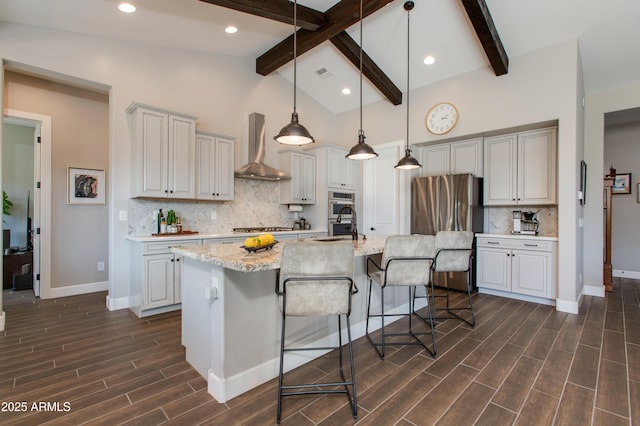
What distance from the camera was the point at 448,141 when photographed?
4914 mm

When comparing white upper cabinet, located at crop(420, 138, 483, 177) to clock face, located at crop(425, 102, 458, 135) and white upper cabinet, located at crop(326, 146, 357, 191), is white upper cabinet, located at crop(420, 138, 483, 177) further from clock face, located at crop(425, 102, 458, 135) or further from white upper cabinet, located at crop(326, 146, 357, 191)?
white upper cabinet, located at crop(326, 146, 357, 191)

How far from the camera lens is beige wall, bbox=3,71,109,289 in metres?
4.05

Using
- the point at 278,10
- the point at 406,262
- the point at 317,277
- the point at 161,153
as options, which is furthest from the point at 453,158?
the point at 161,153

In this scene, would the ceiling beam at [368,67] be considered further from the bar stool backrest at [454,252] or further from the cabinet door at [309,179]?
the bar stool backrest at [454,252]

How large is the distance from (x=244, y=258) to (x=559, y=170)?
399 cm

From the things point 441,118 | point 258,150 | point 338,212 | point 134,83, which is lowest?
point 338,212

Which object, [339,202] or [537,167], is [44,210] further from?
[537,167]

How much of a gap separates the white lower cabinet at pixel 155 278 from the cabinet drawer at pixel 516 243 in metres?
4.03

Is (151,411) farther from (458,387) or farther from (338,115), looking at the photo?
(338,115)

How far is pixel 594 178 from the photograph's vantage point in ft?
14.8

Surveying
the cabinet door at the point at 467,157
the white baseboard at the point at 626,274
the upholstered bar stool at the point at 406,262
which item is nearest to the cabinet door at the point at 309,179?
the cabinet door at the point at 467,157

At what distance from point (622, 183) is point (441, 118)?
3996mm

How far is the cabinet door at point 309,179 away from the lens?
534cm

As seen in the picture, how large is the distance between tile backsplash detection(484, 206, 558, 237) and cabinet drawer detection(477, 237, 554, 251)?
20.6 inches
